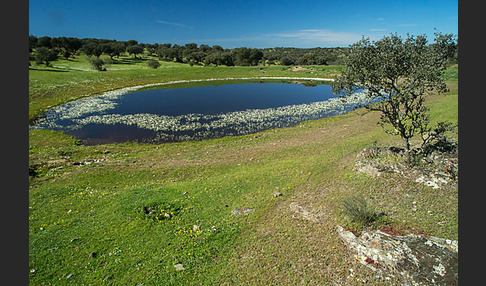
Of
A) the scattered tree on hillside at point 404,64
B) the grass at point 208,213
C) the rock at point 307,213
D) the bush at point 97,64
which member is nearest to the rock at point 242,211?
the grass at point 208,213

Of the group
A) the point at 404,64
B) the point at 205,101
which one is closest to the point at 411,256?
the point at 404,64

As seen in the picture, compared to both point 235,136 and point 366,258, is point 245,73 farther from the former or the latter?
point 366,258

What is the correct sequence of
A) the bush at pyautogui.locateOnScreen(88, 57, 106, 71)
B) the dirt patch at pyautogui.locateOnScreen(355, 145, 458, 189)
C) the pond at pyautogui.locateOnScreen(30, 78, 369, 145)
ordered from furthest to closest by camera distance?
1. the bush at pyautogui.locateOnScreen(88, 57, 106, 71)
2. the pond at pyautogui.locateOnScreen(30, 78, 369, 145)
3. the dirt patch at pyautogui.locateOnScreen(355, 145, 458, 189)

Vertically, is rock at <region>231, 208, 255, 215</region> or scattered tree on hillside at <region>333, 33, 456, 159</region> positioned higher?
scattered tree on hillside at <region>333, 33, 456, 159</region>

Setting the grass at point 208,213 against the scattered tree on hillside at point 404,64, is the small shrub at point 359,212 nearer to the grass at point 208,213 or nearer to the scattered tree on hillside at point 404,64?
the grass at point 208,213

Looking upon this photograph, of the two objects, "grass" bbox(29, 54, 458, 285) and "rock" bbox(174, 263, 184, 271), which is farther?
"rock" bbox(174, 263, 184, 271)

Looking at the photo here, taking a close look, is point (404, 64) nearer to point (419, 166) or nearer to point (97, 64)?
point (419, 166)

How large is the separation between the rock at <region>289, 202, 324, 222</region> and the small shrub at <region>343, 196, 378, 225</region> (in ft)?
4.14

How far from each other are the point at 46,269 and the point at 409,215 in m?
16.1

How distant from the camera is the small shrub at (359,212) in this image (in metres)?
11.7

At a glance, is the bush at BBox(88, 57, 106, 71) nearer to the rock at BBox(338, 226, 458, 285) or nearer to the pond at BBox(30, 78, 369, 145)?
the pond at BBox(30, 78, 369, 145)

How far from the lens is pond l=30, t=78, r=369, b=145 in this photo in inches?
1361

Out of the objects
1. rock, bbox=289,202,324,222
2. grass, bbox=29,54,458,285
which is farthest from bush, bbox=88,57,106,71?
rock, bbox=289,202,324,222

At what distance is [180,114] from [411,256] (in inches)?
1614
